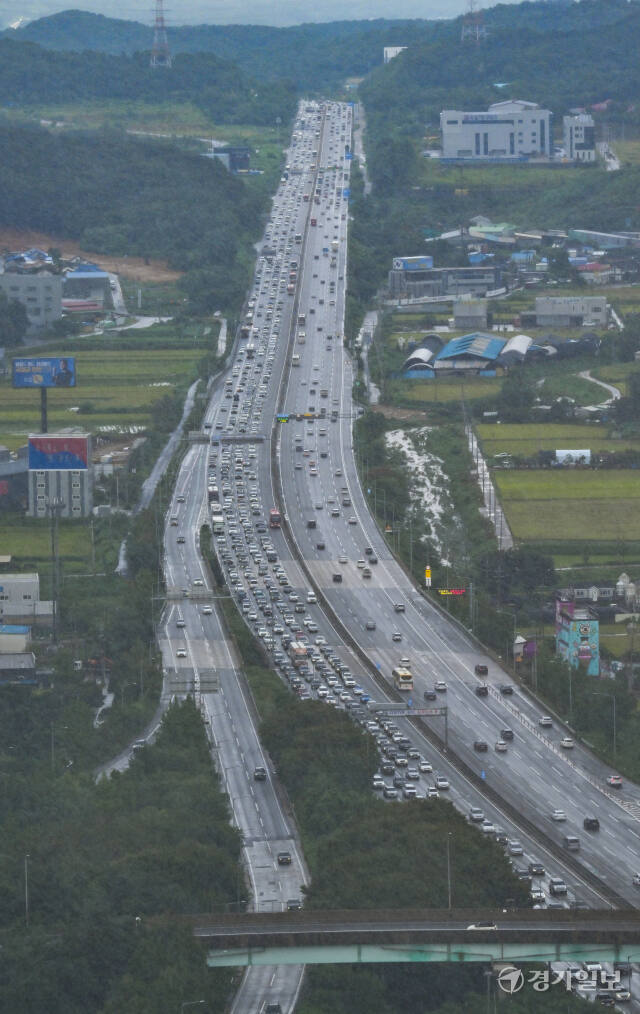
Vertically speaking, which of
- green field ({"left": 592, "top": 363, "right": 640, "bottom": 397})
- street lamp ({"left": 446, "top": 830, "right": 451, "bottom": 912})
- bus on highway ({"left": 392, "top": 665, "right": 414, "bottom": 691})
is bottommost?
green field ({"left": 592, "top": 363, "right": 640, "bottom": 397})

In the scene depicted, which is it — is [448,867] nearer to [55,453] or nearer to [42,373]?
[55,453]

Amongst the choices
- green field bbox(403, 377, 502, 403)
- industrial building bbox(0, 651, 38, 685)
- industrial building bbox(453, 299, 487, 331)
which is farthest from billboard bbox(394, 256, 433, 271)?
industrial building bbox(0, 651, 38, 685)

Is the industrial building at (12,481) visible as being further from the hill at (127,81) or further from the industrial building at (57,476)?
the hill at (127,81)

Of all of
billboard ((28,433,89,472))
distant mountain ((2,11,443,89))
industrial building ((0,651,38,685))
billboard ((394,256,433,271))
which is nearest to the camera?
industrial building ((0,651,38,685))

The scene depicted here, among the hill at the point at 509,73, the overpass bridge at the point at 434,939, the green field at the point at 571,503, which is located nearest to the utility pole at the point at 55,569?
the green field at the point at 571,503

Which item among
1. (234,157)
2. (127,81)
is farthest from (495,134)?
(127,81)

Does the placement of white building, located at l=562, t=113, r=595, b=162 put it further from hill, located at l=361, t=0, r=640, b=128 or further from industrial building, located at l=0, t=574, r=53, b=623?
industrial building, located at l=0, t=574, r=53, b=623
